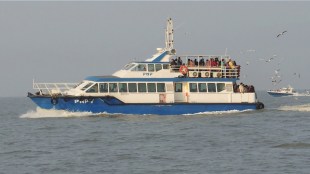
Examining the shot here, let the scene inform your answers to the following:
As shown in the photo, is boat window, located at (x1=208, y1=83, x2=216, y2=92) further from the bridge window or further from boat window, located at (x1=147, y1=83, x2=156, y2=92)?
the bridge window

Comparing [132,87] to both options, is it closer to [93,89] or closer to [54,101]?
[93,89]

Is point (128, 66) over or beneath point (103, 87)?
over

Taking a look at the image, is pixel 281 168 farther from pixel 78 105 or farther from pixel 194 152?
pixel 78 105

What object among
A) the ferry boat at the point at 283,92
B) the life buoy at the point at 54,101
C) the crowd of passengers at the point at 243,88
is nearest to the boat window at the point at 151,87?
the crowd of passengers at the point at 243,88

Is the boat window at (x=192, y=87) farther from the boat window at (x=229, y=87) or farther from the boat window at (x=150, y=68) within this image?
the boat window at (x=150, y=68)

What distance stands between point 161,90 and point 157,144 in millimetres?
12978

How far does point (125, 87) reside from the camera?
41375mm

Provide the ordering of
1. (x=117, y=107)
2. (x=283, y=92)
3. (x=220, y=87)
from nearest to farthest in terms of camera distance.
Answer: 1. (x=117, y=107)
2. (x=220, y=87)
3. (x=283, y=92)

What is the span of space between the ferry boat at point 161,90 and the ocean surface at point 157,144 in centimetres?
67

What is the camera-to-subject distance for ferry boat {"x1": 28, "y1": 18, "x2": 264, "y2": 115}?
4056 cm

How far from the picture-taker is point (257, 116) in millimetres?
42594

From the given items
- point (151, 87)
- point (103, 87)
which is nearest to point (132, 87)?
point (151, 87)

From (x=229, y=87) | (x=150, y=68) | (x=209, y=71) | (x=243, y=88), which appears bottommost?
(x=243, y=88)

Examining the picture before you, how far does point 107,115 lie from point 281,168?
2008 centimetres
